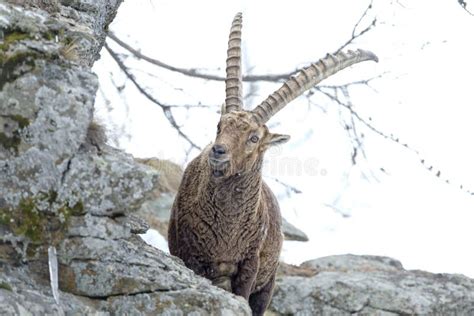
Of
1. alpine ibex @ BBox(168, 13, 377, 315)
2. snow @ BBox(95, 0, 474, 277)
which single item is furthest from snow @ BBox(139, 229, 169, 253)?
alpine ibex @ BBox(168, 13, 377, 315)

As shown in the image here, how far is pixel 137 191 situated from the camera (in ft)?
17.3

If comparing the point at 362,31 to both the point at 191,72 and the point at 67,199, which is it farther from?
the point at 67,199

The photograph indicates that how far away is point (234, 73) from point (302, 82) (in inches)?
28.2

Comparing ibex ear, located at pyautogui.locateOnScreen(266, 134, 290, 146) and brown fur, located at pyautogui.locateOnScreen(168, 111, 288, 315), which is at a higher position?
ibex ear, located at pyautogui.locateOnScreen(266, 134, 290, 146)

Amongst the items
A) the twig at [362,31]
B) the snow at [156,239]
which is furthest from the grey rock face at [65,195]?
the snow at [156,239]

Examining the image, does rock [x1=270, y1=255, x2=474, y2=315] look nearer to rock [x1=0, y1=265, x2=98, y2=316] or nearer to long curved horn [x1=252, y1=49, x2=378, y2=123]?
long curved horn [x1=252, y1=49, x2=378, y2=123]

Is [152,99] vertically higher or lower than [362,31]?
lower

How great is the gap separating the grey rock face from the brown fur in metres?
2.26

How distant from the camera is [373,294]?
11.3m

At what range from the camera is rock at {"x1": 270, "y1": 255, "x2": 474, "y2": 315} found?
11.1 meters

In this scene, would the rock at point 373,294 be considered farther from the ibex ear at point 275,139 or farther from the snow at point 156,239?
the ibex ear at point 275,139

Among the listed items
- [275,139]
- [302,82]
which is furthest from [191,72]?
[275,139]

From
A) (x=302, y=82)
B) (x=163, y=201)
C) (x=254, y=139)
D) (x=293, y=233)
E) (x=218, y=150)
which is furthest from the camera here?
(x=293, y=233)

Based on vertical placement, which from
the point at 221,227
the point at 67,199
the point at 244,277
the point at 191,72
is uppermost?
the point at 191,72
